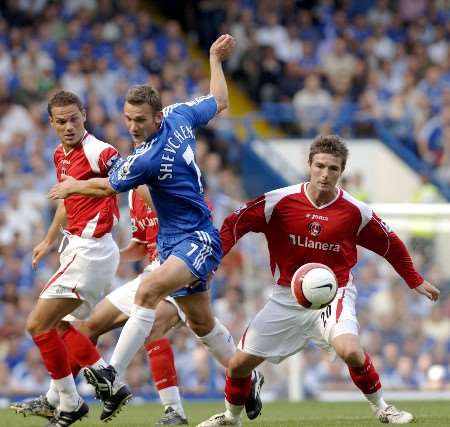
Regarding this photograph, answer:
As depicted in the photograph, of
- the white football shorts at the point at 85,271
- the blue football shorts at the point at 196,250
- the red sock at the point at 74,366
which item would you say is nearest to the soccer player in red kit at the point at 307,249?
the blue football shorts at the point at 196,250

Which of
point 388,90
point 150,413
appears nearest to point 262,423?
point 150,413

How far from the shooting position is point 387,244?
29.5 ft

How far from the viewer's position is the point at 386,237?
8.95 m

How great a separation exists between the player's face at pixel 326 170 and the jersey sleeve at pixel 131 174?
1.24 metres

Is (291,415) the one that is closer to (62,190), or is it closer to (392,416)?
(392,416)

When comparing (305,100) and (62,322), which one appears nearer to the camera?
(62,322)

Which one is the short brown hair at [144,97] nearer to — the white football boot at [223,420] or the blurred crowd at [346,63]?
the white football boot at [223,420]

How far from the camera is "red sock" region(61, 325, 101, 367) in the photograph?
905cm

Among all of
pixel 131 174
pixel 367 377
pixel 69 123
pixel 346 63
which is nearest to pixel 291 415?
pixel 367 377

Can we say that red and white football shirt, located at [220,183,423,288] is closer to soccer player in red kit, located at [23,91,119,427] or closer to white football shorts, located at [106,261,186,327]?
soccer player in red kit, located at [23,91,119,427]

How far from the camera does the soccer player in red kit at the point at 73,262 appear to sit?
28.5 ft

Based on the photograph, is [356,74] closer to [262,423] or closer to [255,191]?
[255,191]

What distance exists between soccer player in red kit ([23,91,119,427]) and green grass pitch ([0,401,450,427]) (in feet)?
2.39

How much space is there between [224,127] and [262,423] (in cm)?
995
